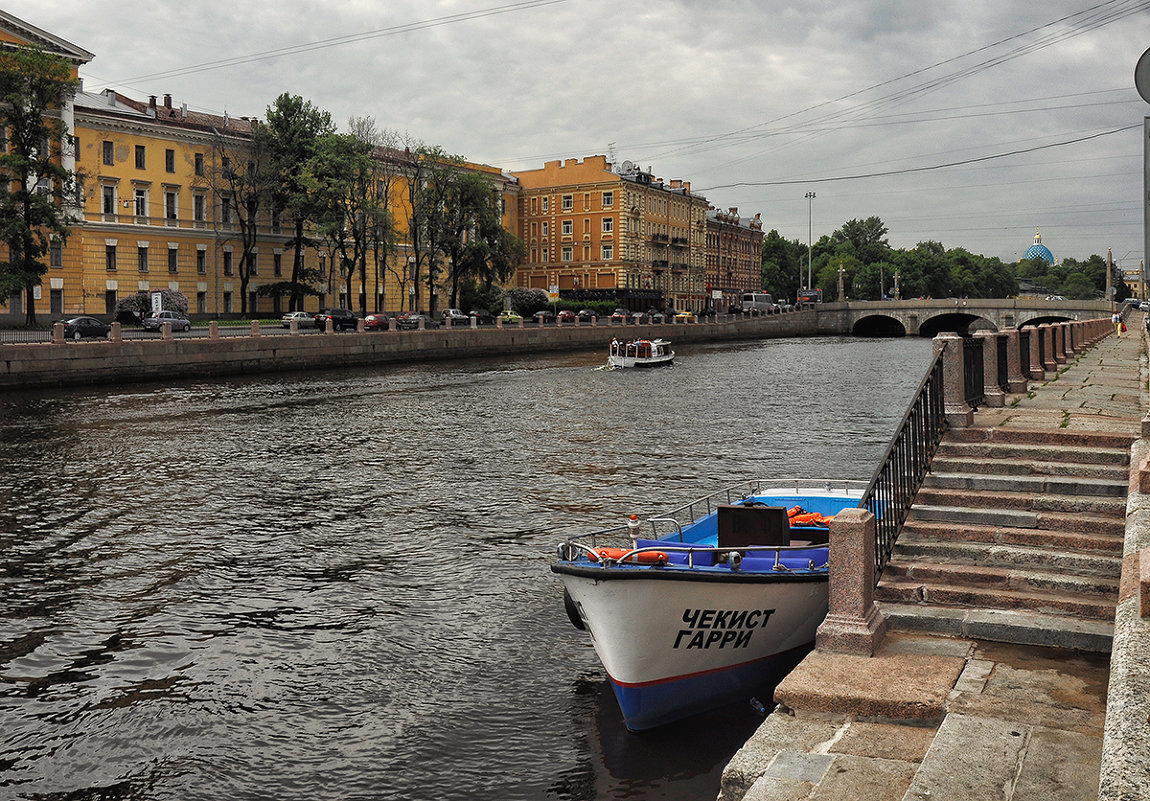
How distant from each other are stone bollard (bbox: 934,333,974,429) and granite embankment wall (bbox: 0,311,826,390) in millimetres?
31757

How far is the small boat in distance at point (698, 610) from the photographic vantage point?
26.0 ft

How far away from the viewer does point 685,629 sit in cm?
814

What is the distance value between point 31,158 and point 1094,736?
5055 cm

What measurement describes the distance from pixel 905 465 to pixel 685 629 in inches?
118

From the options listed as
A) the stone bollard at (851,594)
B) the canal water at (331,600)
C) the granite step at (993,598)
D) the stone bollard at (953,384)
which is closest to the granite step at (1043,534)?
the granite step at (993,598)

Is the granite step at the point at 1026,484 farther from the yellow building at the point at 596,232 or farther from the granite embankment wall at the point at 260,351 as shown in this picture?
the yellow building at the point at 596,232

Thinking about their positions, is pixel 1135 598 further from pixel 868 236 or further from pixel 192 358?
pixel 868 236

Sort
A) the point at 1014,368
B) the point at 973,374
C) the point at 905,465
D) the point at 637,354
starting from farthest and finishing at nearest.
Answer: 1. the point at 637,354
2. the point at 1014,368
3. the point at 973,374
4. the point at 905,465

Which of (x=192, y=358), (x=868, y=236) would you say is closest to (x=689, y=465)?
(x=192, y=358)

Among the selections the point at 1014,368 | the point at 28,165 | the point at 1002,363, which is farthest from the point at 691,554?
the point at 28,165

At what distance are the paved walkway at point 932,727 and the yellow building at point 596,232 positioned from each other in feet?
288

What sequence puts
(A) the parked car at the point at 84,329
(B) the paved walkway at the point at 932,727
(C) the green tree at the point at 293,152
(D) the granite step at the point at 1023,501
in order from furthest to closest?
(C) the green tree at the point at 293,152 < (A) the parked car at the point at 84,329 < (D) the granite step at the point at 1023,501 < (B) the paved walkway at the point at 932,727

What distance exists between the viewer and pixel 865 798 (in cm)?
535

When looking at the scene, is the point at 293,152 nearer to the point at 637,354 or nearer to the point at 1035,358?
the point at 637,354
